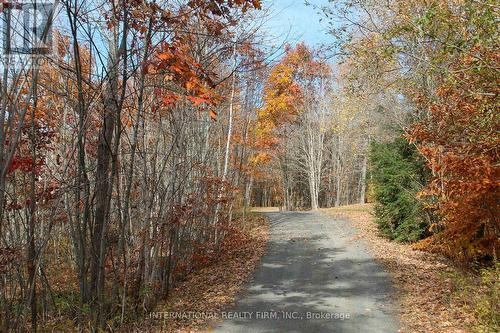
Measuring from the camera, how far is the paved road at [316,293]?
6.41 meters

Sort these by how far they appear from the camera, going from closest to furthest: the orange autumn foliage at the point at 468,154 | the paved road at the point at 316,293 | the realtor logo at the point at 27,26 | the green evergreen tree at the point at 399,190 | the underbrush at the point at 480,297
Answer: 1. the realtor logo at the point at 27,26
2. the underbrush at the point at 480,297
3. the orange autumn foliage at the point at 468,154
4. the paved road at the point at 316,293
5. the green evergreen tree at the point at 399,190

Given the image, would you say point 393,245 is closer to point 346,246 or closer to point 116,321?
point 346,246

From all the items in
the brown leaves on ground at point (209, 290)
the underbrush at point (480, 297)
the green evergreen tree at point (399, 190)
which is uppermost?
the green evergreen tree at point (399, 190)

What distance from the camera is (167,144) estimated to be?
887 cm

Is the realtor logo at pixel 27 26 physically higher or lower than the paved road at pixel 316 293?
higher

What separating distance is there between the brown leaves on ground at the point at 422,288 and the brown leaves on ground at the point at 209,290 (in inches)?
125

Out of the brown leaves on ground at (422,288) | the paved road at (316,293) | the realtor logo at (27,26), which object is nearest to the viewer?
the realtor logo at (27,26)

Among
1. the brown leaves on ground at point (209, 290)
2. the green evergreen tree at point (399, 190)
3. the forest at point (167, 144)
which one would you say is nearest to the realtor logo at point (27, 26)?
the forest at point (167, 144)

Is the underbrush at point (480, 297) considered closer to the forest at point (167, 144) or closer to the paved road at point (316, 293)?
the forest at point (167, 144)

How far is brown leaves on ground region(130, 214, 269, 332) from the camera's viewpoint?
6578mm

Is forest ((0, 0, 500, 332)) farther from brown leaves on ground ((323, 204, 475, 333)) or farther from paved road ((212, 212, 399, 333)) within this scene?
paved road ((212, 212, 399, 333))

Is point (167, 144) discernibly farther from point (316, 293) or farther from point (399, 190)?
point (399, 190)

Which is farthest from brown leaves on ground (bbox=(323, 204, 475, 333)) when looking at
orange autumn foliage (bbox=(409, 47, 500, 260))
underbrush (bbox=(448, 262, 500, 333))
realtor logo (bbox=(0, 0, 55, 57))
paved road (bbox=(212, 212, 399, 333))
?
realtor logo (bbox=(0, 0, 55, 57))

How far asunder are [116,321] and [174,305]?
1.62 metres
